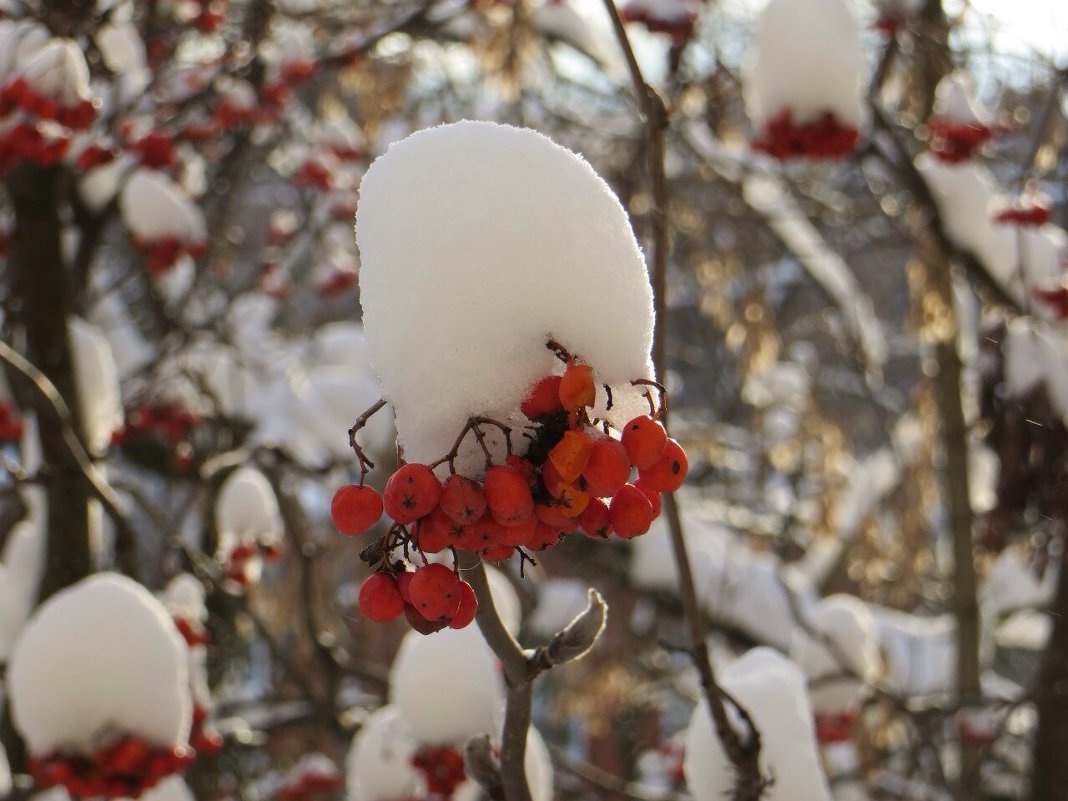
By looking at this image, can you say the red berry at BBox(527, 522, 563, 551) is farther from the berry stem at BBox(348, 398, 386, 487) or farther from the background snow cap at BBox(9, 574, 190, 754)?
the background snow cap at BBox(9, 574, 190, 754)

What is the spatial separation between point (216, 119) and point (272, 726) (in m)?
2.12

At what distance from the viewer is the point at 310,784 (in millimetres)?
4582

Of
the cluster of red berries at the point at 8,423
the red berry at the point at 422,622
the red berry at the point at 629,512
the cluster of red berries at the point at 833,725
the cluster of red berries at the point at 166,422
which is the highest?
the red berry at the point at 629,512

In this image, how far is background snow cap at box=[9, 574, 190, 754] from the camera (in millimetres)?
1679

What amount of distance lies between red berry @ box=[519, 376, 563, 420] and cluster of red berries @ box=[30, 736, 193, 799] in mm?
1193

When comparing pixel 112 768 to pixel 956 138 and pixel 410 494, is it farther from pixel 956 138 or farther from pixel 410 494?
pixel 956 138

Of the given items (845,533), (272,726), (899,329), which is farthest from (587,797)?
(899,329)

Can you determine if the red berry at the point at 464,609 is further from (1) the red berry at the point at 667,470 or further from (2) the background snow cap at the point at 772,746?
(2) the background snow cap at the point at 772,746

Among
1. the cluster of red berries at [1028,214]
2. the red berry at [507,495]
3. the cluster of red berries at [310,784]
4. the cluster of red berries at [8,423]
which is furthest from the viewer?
the cluster of red berries at [310,784]

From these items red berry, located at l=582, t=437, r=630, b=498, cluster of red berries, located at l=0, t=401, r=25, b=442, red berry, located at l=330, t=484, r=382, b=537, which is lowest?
cluster of red berries, located at l=0, t=401, r=25, b=442

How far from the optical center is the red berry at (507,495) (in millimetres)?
756

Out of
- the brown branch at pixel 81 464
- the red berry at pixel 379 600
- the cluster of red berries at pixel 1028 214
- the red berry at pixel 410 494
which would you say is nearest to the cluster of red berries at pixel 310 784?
the brown branch at pixel 81 464

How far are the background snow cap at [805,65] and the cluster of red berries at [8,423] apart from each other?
2497 millimetres

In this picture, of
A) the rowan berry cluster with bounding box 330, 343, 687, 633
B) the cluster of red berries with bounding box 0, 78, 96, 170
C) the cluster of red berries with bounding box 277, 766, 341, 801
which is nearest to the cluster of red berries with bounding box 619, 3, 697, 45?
the cluster of red berries with bounding box 0, 78, 96, 170
